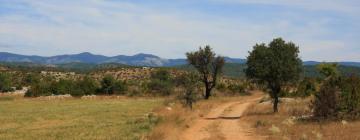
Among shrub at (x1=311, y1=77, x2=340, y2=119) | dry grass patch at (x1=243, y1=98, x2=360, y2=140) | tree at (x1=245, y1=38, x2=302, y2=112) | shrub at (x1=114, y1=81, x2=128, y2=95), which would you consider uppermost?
tree at (x1=245, y1=38, x2=302, y2=112)

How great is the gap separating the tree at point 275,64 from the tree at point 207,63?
3405 cm

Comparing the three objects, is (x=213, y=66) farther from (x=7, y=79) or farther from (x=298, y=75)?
(x=7, y=79)

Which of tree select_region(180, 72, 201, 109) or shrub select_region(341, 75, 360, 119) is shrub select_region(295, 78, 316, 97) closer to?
tree select_region(180, 72, 201, 109)

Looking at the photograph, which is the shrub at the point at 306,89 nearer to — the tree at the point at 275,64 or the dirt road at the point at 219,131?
the tree at the point at 275,64

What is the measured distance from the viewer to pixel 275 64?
48594 mm

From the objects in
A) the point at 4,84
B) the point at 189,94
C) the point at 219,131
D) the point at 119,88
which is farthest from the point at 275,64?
the point at 4,84

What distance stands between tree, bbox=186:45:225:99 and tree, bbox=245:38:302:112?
34051mm

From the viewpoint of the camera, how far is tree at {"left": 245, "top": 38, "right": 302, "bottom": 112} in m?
48.7

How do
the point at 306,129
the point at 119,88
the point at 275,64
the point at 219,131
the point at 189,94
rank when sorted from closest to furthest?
the point at 306,129
the point at 219,131
the point at 275,64
the point at 189,94
the point at 119,88

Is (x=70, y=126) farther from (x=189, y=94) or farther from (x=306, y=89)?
(x=306, y=89)

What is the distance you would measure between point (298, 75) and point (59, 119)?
22.0m

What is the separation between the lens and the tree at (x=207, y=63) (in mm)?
85250

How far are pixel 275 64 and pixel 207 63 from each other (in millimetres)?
37891

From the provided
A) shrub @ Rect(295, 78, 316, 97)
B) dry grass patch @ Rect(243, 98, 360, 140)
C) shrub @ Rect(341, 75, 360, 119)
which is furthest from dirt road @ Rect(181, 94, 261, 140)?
shrub @ Rect(295, 78, 316, 97)
